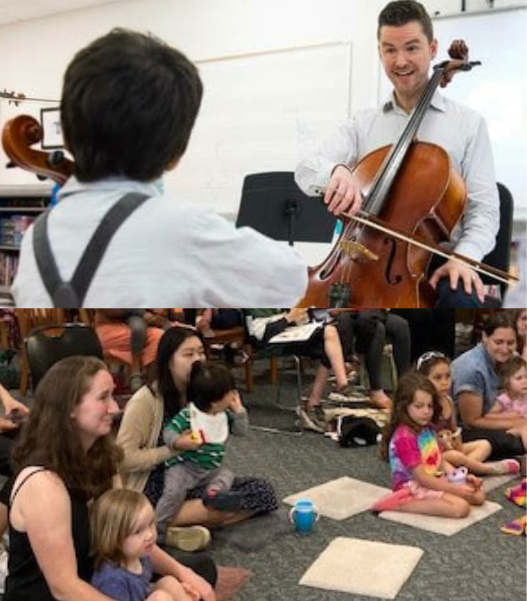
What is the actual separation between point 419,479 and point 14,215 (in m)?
1.01

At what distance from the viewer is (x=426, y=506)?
4.97ft

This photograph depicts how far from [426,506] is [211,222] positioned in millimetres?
1220

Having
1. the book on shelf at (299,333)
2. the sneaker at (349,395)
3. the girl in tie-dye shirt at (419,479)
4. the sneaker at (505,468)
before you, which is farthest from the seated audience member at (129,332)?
the sneaker at (505,468)

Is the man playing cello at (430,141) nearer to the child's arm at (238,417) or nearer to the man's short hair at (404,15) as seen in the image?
the man's short hair at (404,15)

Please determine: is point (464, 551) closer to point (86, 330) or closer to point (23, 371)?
point (23, 371)

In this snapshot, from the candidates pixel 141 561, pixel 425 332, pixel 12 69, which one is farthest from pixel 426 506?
pixel 12 69

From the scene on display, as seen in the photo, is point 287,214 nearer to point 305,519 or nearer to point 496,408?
point 496,408

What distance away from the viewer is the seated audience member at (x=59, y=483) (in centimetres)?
90

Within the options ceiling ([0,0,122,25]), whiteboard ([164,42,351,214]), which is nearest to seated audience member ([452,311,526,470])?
ceiling ([0,0,122,25])

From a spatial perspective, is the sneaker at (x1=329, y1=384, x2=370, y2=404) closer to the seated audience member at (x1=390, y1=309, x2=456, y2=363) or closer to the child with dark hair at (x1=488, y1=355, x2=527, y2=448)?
the child with dark hair at (x1=488, y1=355, x2=527, y2=448)

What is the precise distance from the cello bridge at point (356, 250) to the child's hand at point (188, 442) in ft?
2.61

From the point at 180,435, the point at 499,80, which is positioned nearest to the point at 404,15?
the point at 180,435

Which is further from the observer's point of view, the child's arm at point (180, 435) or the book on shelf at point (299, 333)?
the child's arm at point (180, 435)

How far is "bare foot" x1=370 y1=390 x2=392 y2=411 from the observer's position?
4.16ft
